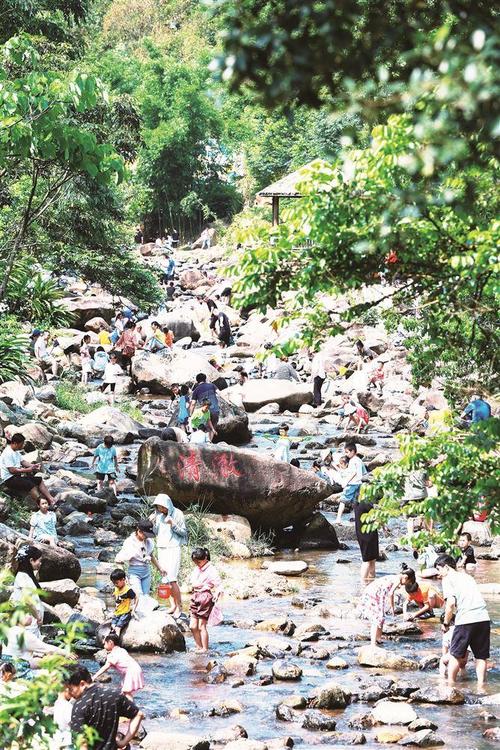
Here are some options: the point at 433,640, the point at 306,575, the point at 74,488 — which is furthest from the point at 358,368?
the point at 433,640

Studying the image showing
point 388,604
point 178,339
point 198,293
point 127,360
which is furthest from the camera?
point 198,293

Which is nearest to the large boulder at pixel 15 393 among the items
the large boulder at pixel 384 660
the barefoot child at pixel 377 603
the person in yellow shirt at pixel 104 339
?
the person in yellow shirt at pixel 104 339

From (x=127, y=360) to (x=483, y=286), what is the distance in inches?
971

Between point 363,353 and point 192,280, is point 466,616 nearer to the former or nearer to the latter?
point 363,353

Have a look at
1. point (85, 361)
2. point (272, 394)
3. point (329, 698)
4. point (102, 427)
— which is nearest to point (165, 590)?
point (329, 698)

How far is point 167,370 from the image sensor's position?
102ft

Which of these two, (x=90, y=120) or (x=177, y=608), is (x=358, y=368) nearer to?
(x=90, y=120)

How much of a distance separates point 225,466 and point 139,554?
16.8 ft

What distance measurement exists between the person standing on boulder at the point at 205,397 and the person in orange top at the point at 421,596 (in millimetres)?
9502

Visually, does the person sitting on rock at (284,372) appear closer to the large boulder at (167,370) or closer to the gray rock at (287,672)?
the large boulder at (167,370)

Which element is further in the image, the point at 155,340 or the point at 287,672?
the point at 155,340

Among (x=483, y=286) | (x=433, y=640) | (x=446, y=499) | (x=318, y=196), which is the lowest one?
(x=433, y=640)

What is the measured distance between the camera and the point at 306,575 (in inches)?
655

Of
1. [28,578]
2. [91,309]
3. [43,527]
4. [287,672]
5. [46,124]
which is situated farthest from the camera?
[91,309]
